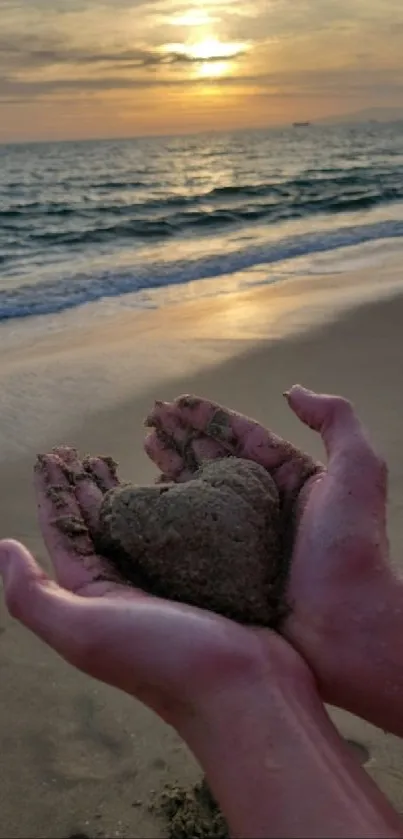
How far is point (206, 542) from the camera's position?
2.35 meters

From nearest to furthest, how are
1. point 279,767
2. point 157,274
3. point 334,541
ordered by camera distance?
point 279,767 < point 334,541 < point 157,274

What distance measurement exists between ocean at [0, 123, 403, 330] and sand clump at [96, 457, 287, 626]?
5.92 meters

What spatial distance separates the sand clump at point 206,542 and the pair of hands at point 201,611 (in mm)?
62

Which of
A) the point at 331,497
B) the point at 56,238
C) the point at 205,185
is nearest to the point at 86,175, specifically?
the point at 205,185

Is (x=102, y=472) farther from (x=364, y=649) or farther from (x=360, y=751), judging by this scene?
(x=360, y=751)

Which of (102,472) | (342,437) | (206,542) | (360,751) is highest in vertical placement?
(342,437)

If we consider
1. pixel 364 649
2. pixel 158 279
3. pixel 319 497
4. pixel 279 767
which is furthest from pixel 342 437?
pixel 158 279

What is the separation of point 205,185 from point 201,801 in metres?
25.7

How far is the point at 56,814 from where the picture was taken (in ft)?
7.97

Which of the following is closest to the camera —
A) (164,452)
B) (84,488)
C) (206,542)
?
(206,542)

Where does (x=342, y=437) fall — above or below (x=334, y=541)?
above

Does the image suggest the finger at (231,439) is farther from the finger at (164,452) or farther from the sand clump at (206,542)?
the sand clump at (206,542)

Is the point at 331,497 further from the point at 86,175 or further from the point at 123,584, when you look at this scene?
the point at 86,175

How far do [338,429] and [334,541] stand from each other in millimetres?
325
